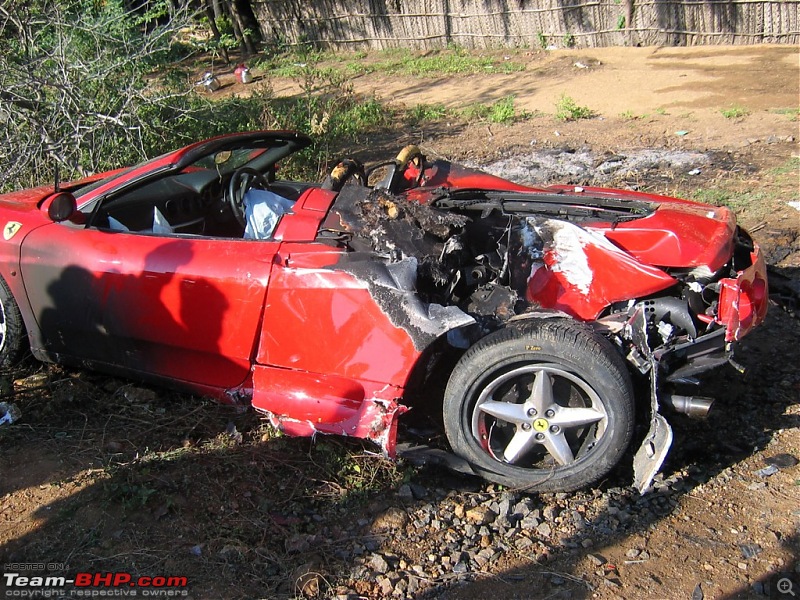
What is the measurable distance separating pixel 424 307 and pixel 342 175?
1195 mm

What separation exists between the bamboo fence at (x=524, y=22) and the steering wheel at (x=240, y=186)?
36.1 ft

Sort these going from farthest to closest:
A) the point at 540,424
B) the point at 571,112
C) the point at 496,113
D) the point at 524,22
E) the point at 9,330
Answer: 1. the point at 524,22
2. the point at 496,113
3. the point at 571,112
4. the point at 9,330
5. the point at 540,424

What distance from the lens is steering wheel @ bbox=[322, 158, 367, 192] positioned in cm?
400

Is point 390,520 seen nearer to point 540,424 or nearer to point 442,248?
point 540,424

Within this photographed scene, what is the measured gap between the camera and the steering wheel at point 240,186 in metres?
4.38

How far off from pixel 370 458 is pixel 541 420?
96cm

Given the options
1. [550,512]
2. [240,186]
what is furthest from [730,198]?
[240,186]

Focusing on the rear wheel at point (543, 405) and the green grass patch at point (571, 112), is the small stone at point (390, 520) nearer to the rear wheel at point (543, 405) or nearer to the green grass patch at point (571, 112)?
the rear wheel at point (543, 405)

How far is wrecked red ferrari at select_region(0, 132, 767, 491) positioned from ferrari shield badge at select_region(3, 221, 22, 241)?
0.05 feet

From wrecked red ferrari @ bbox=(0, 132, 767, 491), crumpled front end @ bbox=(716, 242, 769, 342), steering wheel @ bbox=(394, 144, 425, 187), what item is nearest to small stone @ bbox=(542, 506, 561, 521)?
wrecked red ferrari @ bbox=(0, 132, 767, 491)

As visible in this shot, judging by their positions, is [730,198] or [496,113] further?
[496,113]

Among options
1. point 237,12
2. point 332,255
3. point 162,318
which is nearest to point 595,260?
point 332,255

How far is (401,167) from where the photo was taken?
14.8ft

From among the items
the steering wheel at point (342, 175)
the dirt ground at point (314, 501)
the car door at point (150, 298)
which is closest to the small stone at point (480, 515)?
the dirt ground at point (314, 501)
